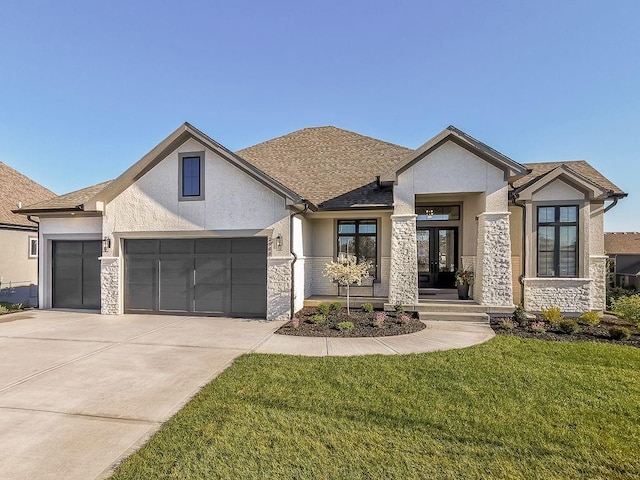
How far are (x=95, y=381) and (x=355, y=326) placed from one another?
6.15 metres

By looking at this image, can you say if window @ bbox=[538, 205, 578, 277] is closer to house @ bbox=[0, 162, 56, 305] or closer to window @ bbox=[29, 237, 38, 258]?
house @ bbox=[0, 162, 56, 305]

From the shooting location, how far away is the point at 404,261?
33.8 ft

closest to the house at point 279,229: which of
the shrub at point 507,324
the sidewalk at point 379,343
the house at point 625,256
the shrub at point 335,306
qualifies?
the shrub at point 507,324

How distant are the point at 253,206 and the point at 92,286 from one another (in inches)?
298

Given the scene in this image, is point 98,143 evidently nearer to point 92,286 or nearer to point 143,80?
point 143,80

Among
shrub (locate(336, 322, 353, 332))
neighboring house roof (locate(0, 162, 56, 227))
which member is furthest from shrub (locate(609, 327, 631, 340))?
neighboring house roof (locate(0, 162, 56, 227))

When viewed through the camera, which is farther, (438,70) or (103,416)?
(438,70)

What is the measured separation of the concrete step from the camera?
31.7ft

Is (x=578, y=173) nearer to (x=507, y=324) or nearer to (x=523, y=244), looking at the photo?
(x=523, y=244)

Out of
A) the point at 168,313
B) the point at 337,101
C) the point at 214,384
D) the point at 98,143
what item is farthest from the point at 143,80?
the point at 214,384

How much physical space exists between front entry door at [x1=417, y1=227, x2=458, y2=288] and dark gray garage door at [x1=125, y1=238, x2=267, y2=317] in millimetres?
6628

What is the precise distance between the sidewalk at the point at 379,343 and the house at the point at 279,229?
1.89 m

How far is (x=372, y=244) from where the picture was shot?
1252 cm

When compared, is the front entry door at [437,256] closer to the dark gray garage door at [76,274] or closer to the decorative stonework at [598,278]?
the decorative stonework at [598,278]
